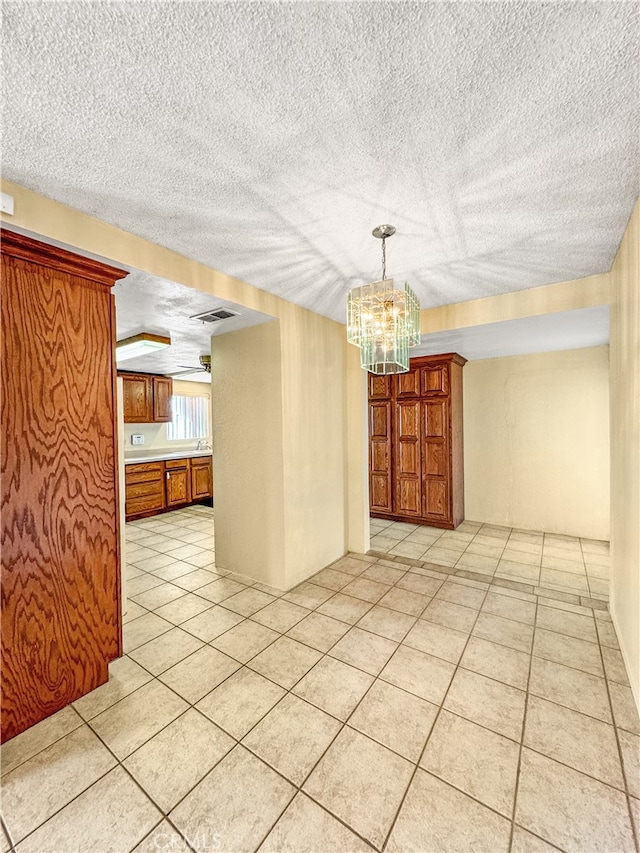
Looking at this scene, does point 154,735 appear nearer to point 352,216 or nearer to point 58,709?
point 58,709

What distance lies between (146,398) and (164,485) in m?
1.48

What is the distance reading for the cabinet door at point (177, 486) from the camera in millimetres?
5824

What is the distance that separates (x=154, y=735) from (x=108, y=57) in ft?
8.47

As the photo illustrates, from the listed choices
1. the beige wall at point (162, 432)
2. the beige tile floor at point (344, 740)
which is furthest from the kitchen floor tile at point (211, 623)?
the beige wall at point (162, 432)

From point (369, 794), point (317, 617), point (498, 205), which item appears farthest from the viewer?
point (317, 617)

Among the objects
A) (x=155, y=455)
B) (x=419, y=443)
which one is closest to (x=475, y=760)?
(x=419, y=443)

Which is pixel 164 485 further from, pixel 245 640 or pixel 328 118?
pixel 328 118

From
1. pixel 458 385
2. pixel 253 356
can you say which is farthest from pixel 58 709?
pixel 458 385

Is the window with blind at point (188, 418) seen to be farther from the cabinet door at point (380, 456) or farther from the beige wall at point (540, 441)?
the beige wall at point (540, 441)

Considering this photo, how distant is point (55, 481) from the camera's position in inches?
69.3

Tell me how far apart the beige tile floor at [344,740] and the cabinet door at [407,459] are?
2294 mm

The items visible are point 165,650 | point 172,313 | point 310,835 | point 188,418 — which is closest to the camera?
point 310,835

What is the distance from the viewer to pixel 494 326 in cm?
323

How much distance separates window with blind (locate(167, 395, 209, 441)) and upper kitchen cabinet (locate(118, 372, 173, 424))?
20.0 inches
